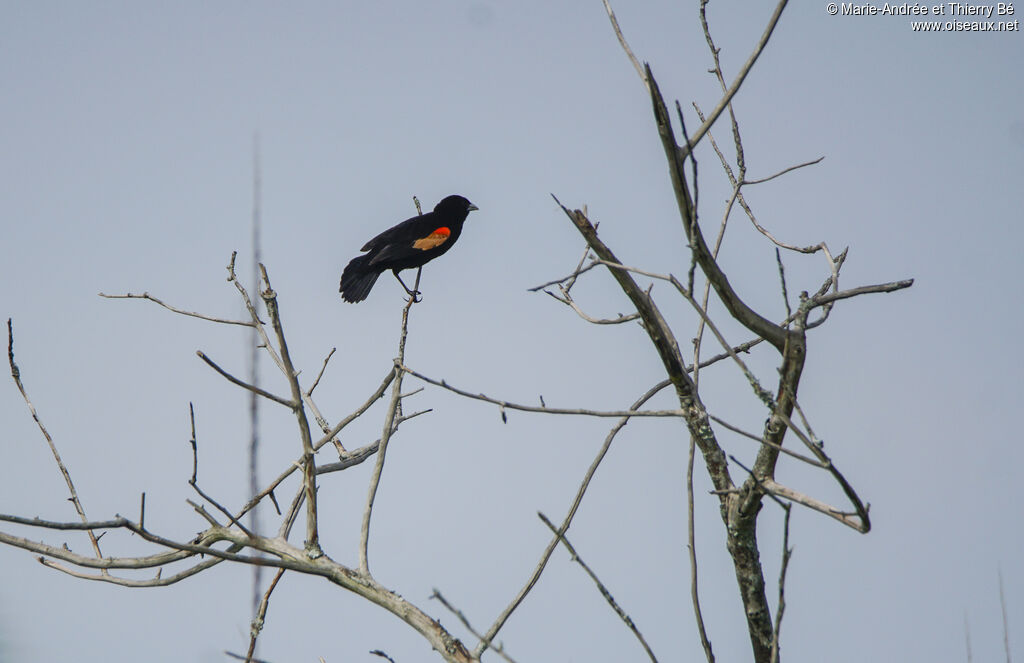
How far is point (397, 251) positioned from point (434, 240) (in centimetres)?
40

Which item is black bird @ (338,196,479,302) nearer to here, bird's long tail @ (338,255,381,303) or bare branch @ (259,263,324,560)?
bird's long tail @ (338,255,381,303)

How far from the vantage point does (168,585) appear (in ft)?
7.91

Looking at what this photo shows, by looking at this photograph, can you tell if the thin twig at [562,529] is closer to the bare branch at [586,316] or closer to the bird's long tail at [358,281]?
the bare branch at [586,316]

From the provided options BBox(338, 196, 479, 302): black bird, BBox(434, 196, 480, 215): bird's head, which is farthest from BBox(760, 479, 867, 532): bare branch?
BBox(434, 196, 480, 215): bird's head

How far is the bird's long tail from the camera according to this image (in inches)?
270

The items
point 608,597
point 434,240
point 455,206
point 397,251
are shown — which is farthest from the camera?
point 455,206

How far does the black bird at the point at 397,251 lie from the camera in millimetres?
6843

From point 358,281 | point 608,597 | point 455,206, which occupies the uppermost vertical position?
point 455,206

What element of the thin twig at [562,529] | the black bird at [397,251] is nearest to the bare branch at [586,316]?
the thin twig at [562,529]

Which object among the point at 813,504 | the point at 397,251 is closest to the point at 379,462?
the point at 813,504

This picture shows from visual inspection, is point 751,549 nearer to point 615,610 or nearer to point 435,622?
point 615,610

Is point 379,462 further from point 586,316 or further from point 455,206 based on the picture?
point 455,206

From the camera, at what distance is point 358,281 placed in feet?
22.6

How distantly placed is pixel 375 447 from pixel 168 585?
2.49 feet
